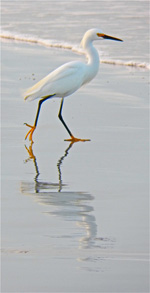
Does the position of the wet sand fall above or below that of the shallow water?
below

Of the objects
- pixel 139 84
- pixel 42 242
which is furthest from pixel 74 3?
pixel 42 242

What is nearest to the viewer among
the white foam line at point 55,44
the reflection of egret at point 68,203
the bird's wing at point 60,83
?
the reflection of egret at point 68,203

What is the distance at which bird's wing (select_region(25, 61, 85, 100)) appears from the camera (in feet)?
31.1

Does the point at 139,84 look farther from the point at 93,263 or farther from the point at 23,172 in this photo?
the point at 93,263

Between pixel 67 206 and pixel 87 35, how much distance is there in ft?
14.0

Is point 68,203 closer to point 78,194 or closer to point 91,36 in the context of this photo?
point 78,194

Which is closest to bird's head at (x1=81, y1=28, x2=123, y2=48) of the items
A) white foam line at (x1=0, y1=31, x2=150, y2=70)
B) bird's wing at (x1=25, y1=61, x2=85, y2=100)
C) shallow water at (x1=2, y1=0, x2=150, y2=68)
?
bird's wing at (x1=25, y1=61, x2=85, y2=100)

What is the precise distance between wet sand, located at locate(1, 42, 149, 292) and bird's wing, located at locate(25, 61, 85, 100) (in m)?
0.40

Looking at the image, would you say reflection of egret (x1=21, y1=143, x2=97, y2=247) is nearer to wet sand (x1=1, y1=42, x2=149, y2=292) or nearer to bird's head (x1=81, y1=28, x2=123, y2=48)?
wet sand (x1=1, y1=42, x2=149, y2=292)

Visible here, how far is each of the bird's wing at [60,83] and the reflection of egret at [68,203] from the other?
6.84 feet

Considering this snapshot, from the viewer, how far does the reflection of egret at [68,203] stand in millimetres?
5755

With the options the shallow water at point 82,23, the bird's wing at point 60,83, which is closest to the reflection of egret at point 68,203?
the bird's wing at point 60,83

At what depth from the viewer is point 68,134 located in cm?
935

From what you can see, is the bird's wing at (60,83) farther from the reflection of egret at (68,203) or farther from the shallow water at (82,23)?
the shallow water at (82,23)
